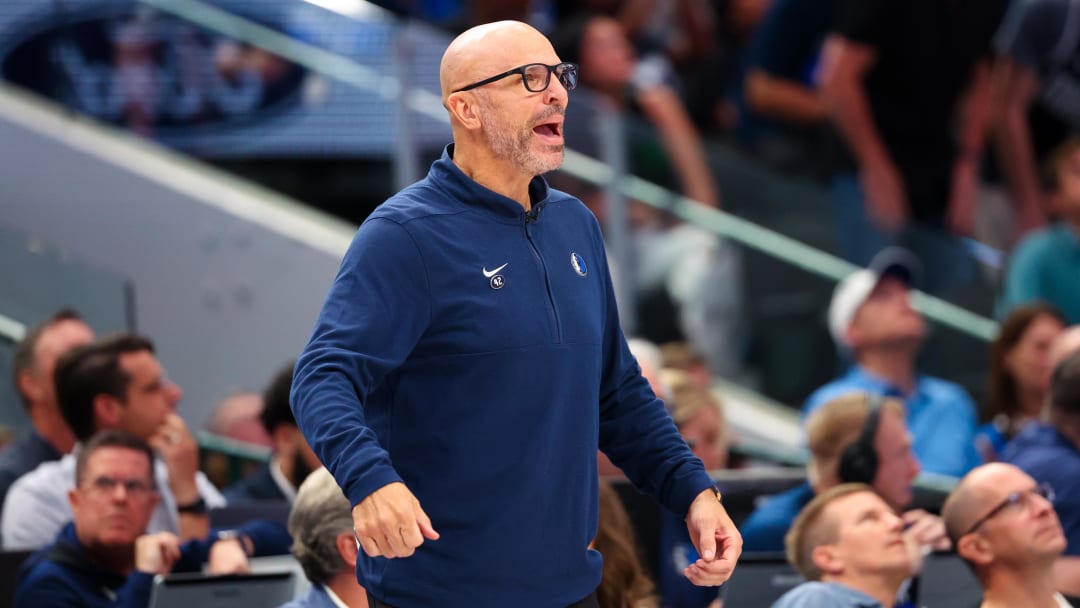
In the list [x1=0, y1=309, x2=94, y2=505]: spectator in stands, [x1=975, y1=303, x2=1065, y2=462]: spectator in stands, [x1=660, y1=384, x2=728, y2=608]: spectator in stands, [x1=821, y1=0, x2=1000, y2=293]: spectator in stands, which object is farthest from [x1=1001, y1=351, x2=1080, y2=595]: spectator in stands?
[x1=0, y1=309, x2=94, y2=505]: spectator in stands

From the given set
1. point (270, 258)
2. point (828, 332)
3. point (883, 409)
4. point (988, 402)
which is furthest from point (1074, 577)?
point (270, 258)

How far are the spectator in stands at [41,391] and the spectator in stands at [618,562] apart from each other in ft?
6.61

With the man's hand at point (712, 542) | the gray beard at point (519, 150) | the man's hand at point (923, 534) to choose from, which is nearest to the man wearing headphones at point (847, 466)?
the man's hand at point (923, 534)

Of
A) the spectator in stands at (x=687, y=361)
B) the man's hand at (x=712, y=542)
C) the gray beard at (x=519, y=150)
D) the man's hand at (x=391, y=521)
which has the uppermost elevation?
the gray beard at (x=519, y=150)

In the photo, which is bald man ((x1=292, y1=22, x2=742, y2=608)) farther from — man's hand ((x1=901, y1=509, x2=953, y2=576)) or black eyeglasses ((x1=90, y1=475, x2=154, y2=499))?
black eyeglasses ((x1=90, y1=475, x2=154, y2=499))

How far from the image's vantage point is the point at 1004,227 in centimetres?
811

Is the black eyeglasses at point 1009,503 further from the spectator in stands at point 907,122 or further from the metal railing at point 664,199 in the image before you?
the metal railing at point 664,199

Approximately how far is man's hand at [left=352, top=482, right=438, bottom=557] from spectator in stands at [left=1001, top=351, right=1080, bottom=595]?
2.86m

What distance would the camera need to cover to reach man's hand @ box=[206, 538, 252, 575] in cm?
419

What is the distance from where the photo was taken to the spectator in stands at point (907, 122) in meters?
A: 6.94

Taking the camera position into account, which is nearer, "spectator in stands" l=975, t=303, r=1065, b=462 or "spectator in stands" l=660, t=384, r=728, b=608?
"spectator in stands" l=660, t=384, r=728, b=608

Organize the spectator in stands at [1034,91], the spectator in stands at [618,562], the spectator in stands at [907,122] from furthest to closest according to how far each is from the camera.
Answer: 1. the spectator in stands at [1034,91]
2. the spectator in stands at [907,122]
3. the spectator in stands at [618,562]

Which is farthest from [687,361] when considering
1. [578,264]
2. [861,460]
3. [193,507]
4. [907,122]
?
[578,264]

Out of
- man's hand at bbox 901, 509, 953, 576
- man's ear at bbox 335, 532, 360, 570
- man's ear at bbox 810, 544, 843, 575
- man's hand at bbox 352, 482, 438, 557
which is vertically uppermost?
man's hand at bbox 352, 482, 438, 557
